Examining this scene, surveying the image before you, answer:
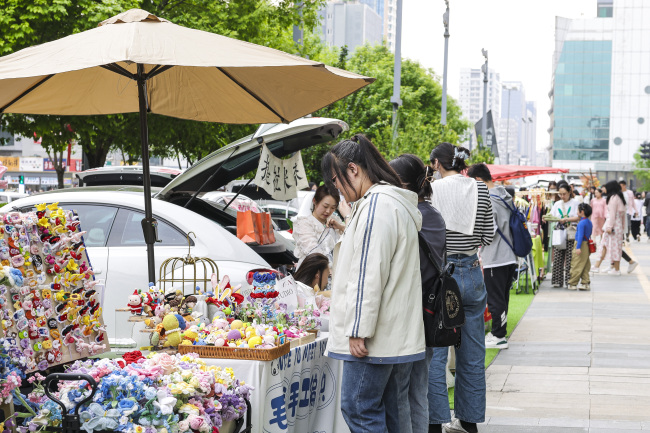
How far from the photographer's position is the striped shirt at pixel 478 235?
605 cm

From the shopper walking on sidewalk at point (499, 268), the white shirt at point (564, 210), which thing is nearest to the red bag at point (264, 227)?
the shopper walking on sidewalk at point (499, 268)

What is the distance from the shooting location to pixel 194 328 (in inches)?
189

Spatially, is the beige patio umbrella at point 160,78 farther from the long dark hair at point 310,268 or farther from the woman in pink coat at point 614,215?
the woman in pink coat at point 614,215

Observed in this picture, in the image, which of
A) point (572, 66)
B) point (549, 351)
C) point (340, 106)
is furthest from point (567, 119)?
point (549, 351)

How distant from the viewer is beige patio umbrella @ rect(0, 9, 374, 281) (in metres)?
4.39

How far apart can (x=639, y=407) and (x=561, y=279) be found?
9.90 metres

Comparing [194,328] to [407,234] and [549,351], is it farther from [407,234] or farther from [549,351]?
[549,351]

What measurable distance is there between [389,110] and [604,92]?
253 ft

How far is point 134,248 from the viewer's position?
22.9 feet

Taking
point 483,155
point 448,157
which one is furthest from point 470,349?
point 483,155

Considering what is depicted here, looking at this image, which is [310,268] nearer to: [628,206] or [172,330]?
[172,330]

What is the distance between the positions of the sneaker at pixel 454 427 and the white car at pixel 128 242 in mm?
1888

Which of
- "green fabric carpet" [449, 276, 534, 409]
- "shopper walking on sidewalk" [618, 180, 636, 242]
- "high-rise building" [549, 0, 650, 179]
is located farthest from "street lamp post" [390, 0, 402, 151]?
"high-rise building" [549, 0, 650, 179]

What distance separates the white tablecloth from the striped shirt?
127cm
